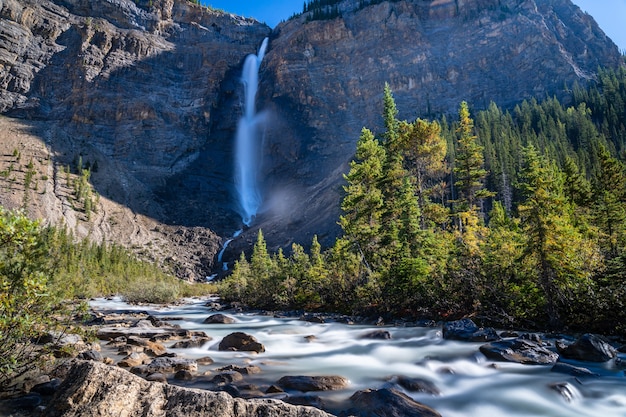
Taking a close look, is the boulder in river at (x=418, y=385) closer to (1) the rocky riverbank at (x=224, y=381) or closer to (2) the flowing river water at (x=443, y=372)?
(1) the rocky riverbank at (x=224, y=381)

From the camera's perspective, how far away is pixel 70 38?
121 meters

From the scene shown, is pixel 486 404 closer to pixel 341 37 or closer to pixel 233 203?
pixel 233 203

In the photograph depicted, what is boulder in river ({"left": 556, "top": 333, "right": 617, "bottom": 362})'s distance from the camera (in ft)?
33.2

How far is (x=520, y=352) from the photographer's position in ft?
35.1

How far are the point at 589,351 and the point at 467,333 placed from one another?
3872 mm

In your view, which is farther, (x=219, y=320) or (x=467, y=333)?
(x=219, y=320)

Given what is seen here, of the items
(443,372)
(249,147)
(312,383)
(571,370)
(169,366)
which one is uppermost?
(249,147)

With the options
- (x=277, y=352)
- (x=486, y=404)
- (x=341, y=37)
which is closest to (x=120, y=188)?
(x=341, y=37)

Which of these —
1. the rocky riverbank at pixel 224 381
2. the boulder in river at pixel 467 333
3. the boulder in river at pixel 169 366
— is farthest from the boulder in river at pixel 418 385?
the boulder in river at pixel 169 366

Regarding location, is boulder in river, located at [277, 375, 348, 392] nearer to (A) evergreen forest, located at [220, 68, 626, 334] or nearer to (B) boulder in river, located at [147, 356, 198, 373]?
(B) boulder in river, located at [147, 356, 198, 373]

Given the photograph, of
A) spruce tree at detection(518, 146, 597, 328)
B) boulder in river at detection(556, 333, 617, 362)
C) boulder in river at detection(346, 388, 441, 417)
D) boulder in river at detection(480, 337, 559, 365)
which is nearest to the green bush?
boulder in river at detection(346, 388, 441, 417)

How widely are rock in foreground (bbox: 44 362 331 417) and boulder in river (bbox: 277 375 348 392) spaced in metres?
3.88

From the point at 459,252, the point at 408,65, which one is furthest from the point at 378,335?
Result: the point at 408,65

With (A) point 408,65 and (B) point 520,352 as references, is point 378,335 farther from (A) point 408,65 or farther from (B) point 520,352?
(A) point 408,65
